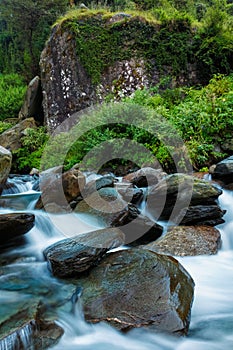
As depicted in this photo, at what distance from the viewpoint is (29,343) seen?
2197 millimetres

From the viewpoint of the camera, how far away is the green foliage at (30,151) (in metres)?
10.9

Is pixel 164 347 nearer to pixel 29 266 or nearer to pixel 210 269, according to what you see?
pixel 210 269

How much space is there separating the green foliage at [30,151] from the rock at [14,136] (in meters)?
0.30

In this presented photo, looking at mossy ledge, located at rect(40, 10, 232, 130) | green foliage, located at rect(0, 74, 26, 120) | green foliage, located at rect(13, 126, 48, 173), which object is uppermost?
mossy ledge, located at rect(40, 10, 232, 130)

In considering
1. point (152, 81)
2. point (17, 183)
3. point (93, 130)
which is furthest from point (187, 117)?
point (17, 183)

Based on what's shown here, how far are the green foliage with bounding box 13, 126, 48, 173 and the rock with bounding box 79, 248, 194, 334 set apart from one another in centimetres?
803

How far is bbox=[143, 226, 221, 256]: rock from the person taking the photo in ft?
12.7

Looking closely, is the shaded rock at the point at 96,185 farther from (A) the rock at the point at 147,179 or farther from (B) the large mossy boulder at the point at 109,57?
(B) the large mossy boulder at the point at 109,57

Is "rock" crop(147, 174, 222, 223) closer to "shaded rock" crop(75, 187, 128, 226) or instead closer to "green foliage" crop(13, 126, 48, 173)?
"shaded rock" crop(75, 187, 128, 226)

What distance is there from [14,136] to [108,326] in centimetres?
1077

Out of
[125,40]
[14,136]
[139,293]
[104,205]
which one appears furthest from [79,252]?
[125,40]

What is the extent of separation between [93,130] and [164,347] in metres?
7.44

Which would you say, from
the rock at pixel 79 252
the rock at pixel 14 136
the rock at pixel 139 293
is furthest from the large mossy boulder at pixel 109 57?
the rock at pixel 139 293

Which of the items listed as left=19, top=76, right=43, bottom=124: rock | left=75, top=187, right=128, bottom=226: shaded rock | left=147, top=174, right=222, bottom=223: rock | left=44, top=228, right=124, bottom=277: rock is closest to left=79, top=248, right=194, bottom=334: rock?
left=44, top=228, right=124, bottom=277: rock
